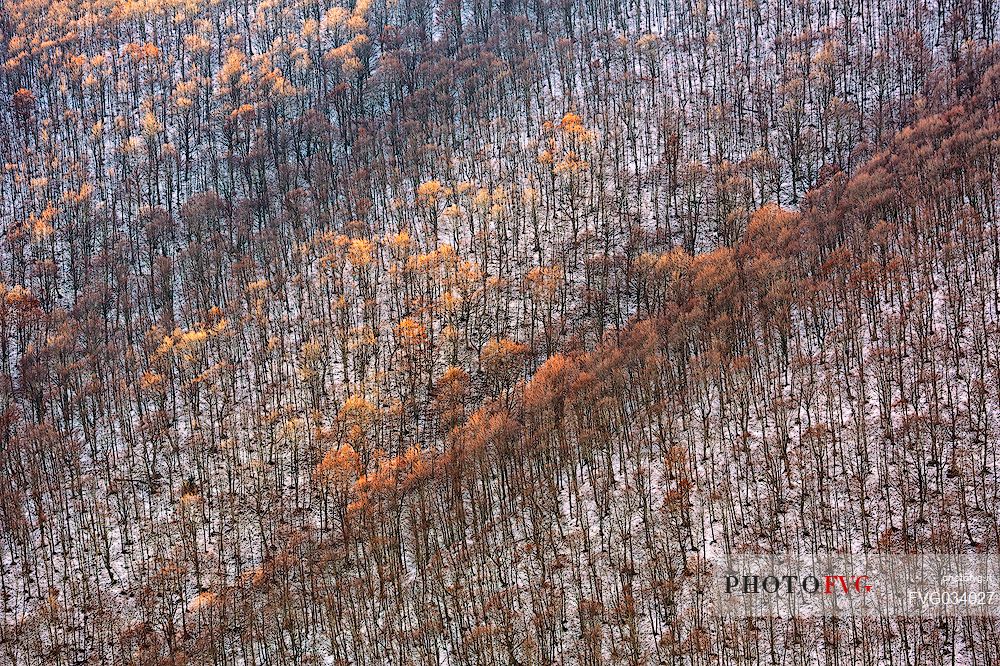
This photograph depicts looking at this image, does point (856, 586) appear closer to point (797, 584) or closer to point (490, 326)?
point (797, 584)

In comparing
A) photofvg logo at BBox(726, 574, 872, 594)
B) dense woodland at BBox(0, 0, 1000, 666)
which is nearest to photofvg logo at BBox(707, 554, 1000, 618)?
photofvg logo at BBox(726, 574, 872, 594)

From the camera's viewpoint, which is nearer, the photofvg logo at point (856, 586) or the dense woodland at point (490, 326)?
the photofvg logo at point (856, 586)

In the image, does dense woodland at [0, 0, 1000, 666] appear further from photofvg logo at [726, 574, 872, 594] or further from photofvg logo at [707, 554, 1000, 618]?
photofvg logo at [726, 574, 872, 594]

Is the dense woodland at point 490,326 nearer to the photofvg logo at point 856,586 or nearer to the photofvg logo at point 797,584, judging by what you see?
the photofvg logo at point 856,586

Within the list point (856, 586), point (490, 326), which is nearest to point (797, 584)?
point (856, 586)

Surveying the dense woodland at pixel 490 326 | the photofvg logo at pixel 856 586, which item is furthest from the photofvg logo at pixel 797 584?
the dense woodland at pixel 490 326

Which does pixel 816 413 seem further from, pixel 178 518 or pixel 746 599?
pixel 178 518
